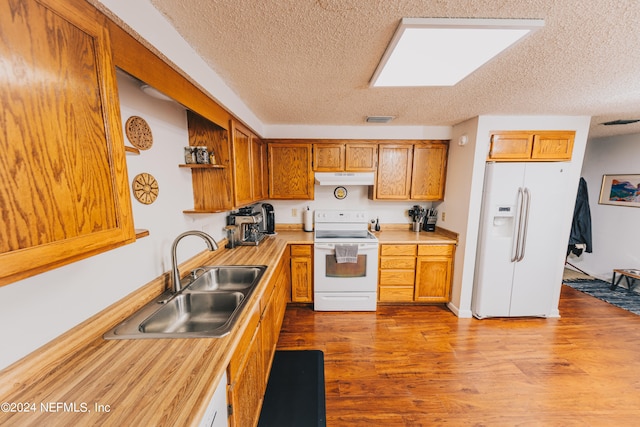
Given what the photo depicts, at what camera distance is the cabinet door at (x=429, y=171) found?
293cm

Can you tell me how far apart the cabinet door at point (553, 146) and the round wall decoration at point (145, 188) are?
3.52 meters

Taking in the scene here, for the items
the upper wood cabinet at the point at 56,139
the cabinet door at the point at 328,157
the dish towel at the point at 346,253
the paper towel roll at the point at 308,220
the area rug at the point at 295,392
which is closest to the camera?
the upper wood cabinet at the point at 56,139

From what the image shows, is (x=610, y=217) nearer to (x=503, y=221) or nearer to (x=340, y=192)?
(x=503, y=221)

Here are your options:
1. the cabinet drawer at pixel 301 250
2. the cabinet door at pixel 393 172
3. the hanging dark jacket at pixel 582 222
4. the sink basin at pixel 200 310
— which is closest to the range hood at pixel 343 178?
the cabinet door at pixel 393 172

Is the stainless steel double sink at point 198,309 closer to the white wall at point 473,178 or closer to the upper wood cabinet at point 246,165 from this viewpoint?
the upper wood cabinet at point 246,165

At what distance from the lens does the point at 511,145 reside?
96.2 inches

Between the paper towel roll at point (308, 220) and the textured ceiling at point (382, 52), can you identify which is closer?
the textured ceiling at point (382, 52)

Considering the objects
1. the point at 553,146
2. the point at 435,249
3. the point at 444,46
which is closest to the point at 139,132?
the point at 444,46

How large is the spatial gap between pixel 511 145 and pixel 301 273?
2.74m

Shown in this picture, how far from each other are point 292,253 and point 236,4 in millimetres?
2285

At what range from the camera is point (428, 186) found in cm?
300

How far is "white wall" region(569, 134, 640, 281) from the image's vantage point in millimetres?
3260

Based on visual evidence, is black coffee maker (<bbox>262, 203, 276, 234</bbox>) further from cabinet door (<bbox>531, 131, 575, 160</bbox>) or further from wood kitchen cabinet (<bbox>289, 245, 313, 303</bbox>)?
cabinet door (<bbox>531, 131, 575, 160</bbox>)

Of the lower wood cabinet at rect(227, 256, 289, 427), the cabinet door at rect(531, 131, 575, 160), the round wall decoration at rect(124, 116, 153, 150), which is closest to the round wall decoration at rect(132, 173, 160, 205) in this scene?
the round wall decoration at rect(124, 116, 153, 150)
